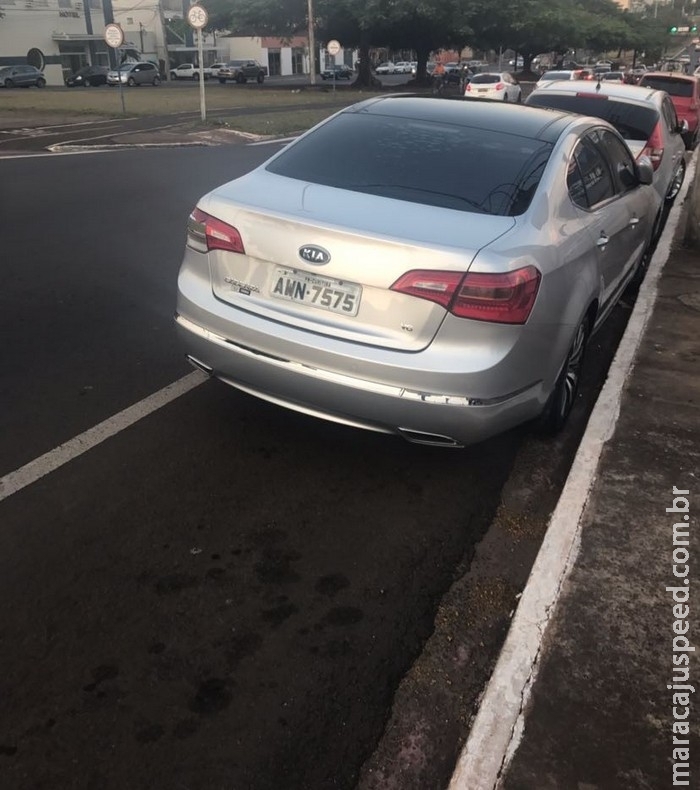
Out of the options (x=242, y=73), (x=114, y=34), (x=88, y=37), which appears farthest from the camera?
(x=88, y=37)

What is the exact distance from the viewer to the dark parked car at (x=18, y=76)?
47750 millimetres

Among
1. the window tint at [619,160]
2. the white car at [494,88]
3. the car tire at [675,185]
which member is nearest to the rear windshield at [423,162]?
the window tint at [619,160]

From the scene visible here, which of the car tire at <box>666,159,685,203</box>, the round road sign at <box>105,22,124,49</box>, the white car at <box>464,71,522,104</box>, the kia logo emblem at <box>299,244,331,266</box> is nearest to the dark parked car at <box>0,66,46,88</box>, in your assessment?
the white car at <box>464,71,522,104</box>

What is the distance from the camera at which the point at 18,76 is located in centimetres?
4825

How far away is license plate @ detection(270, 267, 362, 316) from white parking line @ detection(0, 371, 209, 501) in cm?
133

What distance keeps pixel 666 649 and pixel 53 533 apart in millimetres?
2524

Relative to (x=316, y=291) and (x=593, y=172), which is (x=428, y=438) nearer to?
(x=316, y=291)

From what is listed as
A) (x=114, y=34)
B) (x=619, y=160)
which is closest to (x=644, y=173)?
(x=619, y=160)

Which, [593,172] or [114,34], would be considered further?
[114,34]

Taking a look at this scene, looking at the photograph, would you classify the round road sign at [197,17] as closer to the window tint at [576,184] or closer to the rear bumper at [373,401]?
the window tint at [576,184]

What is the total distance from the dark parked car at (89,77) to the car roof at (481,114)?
52790mm

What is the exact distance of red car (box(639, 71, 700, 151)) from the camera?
19.8 meters

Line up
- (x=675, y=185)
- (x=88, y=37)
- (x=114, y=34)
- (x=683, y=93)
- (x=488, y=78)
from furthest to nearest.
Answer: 1. (x=88, y=37)
2. (x=488, y=78)
3. (x=114, y=34)
4. (x=683, y=93)
5. (x=675, y=185)

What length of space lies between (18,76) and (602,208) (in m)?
51.8
